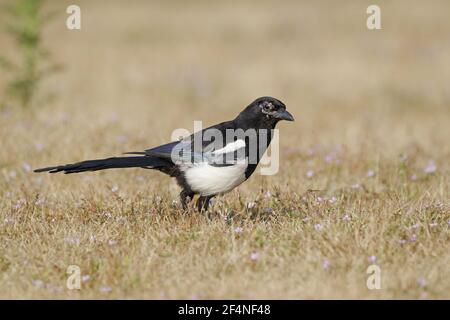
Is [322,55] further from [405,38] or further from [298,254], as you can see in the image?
[298,254]

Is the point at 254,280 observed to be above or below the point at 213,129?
below

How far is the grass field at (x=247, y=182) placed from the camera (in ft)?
15.3

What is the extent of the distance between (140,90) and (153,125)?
4.05 meters

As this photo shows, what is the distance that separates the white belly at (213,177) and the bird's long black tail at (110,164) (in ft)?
0.87

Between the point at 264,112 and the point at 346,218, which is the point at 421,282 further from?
the point at 264,112

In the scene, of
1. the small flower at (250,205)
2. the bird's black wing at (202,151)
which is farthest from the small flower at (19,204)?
the small flower at (250,205)

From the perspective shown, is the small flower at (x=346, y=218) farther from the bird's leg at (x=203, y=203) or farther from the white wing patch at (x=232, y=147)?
the bird's leg at (x=203, y=203)

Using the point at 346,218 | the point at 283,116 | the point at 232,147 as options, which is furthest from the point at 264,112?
the point at 346,218

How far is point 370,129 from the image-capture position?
9.98m

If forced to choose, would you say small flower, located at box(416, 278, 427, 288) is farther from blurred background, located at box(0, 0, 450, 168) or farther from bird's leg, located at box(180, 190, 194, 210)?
blurred background, located at box(0, 0, 450, 168)

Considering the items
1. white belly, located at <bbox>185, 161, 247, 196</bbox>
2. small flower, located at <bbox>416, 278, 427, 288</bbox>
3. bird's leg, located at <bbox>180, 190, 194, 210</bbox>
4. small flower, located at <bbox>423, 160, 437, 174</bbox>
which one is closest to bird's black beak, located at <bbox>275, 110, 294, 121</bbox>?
white belly, located at <bbox>185, 161, 247, 196</bbox>

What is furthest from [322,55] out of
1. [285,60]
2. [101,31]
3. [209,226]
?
[209,226]

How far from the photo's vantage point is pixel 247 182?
734 centimetres

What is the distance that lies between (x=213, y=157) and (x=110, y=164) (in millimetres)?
781
